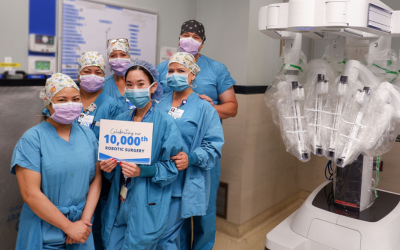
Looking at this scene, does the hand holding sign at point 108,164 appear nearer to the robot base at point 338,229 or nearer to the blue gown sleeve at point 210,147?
the blue gown sleeve at point 210,147

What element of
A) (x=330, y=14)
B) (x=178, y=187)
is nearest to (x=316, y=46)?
(x=330, y=14)

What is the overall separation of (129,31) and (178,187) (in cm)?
138

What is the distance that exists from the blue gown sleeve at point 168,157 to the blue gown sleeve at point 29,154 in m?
0.52

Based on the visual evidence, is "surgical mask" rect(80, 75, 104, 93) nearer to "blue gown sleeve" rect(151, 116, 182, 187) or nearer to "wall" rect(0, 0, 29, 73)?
"wall" rect(0, 0, 29, 73)

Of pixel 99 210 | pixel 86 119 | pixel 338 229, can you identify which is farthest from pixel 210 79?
pixel 338 229

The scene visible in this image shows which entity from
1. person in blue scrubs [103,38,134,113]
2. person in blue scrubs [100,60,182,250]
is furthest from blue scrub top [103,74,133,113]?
person in blue scrubs [100,60,182,250]

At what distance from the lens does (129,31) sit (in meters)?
2.78

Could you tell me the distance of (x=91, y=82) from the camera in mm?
2115

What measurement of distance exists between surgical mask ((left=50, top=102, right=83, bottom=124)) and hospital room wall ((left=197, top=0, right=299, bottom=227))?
1669 mm

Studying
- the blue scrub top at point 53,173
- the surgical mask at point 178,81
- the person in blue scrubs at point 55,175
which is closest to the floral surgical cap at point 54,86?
the person in blue scrubs at point 55,175

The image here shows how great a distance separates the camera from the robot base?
6.68ft

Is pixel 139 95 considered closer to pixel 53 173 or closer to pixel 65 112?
pixel 65 112

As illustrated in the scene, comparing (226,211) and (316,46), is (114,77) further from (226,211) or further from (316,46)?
(316,46)

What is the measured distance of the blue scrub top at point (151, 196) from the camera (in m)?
1.75
